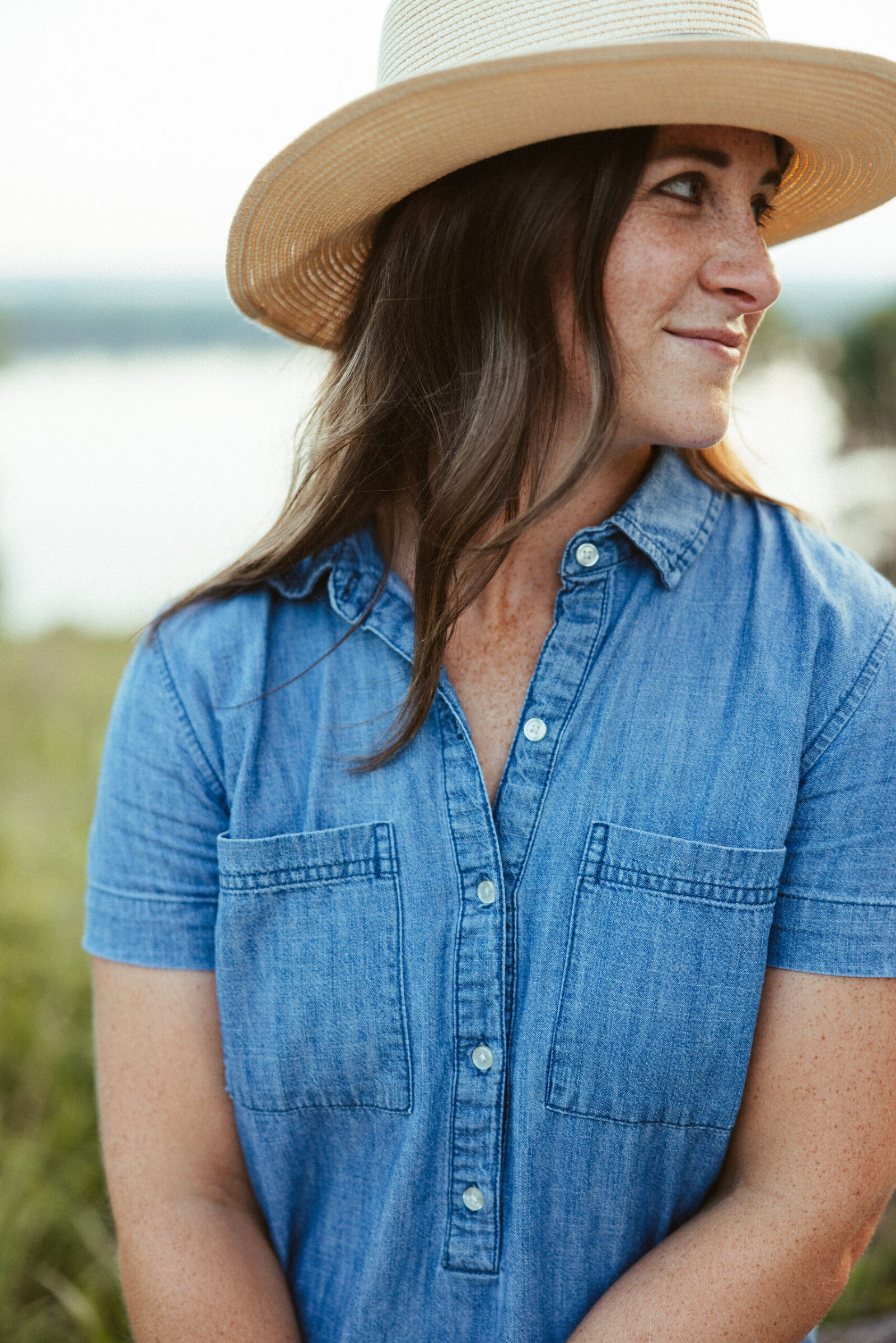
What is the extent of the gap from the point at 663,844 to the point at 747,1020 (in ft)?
0.70

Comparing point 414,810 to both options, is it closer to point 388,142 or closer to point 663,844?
point 663,844

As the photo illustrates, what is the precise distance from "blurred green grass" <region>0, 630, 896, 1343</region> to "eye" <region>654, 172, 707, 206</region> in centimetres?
193

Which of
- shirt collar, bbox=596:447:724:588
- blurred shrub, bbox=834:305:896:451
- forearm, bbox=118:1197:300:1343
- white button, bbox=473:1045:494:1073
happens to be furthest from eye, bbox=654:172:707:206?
blurred shrub, bbox=834:305:896:451

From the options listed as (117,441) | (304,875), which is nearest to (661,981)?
(304,875)

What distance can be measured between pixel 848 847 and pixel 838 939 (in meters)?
0.10

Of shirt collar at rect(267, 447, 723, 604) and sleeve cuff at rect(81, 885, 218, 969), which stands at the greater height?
shirt collar at rect(267, 447, 723, 604)

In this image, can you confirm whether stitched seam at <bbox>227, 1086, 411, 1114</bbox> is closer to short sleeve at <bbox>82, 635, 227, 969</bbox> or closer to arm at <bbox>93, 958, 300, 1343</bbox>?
arm at <bbox>93, 958, 300, 1343</bbox>

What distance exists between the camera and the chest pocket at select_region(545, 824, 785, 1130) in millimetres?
1179

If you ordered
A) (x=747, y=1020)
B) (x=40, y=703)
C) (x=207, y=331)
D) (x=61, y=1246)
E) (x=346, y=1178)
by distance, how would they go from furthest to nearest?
1. (x=207, y=331)
2. (x=40, y=703)
3. (x=61, y=1246)
4. (x=346, y=1178)
5. (x=747, y=1020)

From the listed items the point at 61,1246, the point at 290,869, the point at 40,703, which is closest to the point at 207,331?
the point at 40,703

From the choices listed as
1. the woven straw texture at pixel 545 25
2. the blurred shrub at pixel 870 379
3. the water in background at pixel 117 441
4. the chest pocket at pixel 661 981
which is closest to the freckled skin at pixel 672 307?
the woven straw texture at pixel 545 25

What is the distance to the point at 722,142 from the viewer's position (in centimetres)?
123

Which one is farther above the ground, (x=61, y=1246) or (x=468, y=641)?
(x=468, y=641)

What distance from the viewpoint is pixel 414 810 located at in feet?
4.17
